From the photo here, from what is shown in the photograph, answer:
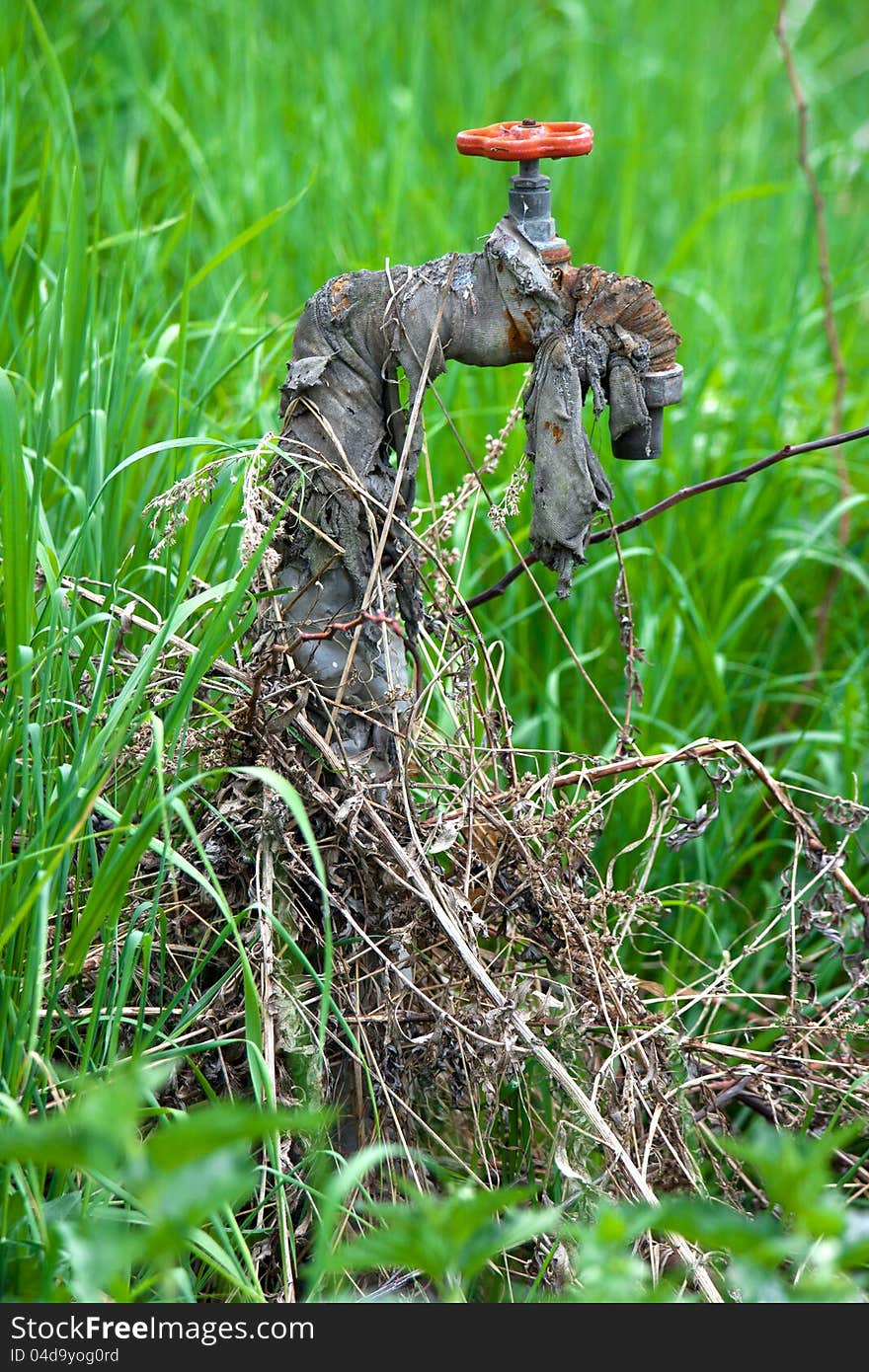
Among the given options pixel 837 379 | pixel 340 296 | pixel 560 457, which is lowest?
pixel 837 379

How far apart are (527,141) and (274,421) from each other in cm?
95

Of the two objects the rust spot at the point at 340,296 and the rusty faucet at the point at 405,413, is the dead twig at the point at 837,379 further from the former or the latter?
the rust spot at the point at 340,296

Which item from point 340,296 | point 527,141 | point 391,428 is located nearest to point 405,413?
point 391,428

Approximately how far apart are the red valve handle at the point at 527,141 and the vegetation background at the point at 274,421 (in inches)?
15.2

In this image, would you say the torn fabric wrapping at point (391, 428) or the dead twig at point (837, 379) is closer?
the torn fabric wrapping at point (391, 428)

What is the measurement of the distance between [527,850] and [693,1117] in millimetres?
331

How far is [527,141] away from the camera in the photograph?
1156 mm

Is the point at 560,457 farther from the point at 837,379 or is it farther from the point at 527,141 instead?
the point at 837,379

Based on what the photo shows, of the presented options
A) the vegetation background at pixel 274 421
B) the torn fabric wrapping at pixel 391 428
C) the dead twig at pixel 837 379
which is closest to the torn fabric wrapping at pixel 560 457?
the torn fabric wrapping at pixel 391 428

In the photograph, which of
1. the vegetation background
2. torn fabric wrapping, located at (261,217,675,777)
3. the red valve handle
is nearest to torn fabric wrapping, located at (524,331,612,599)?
torn fabric wrapping, located at (261,217,675,777)

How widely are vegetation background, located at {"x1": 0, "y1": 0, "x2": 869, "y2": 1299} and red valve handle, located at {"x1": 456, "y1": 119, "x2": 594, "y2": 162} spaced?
39 centimetres

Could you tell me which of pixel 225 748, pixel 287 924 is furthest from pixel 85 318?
pixel 287 924

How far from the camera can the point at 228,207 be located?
8.67ft

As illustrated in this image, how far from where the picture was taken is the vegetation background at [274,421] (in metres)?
1.17
